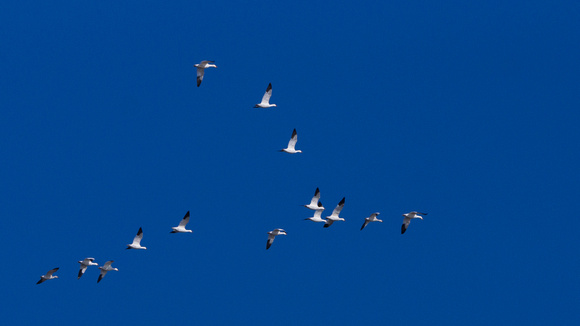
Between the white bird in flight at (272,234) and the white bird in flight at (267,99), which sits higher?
the white bird in flight at (267,99)

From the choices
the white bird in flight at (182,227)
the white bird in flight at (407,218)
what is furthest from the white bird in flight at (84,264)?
the white bird in flight at (407,218)

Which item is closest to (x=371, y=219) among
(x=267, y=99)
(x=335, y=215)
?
(x=335, y=215)

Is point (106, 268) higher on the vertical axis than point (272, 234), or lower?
lower

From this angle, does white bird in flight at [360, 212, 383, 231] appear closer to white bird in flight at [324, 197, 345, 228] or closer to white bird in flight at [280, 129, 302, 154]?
white bird in flight at [324, 197, 345, 228]

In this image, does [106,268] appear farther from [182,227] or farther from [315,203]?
[315,203]

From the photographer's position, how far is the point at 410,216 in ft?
326

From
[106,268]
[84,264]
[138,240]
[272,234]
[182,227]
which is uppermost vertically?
[272,234]

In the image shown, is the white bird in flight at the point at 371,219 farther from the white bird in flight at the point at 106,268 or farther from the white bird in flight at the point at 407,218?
the white bird in flight at the point at 106,268

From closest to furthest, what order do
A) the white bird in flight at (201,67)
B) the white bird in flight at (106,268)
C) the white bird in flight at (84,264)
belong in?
the white bird in flight at (201,67) → the white bird in flight at (84,264) → the white bird in flight at (106,268)

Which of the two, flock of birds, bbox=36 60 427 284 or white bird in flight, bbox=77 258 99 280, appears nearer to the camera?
flock of birds, bbox=36 60 427 284

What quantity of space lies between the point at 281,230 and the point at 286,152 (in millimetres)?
5986

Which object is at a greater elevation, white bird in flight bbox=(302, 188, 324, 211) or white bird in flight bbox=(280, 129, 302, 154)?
white bird in flight bbox=(280, 129, 302, 154)

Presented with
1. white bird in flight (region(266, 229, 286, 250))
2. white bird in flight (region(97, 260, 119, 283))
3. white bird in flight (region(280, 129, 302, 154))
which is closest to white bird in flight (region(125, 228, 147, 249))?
white bird in flight (region(97, 260, 119, 283))

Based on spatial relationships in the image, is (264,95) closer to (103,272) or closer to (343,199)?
(343,199)
